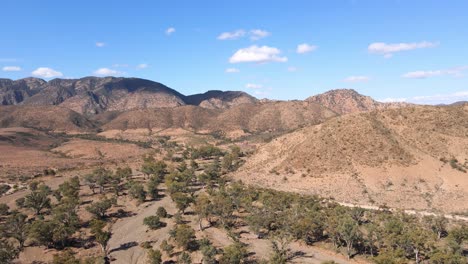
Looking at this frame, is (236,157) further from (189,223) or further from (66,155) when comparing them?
(66,155)

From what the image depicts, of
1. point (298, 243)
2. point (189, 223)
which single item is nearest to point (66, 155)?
point (189, 223)

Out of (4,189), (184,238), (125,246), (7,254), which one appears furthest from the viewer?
(4,189)

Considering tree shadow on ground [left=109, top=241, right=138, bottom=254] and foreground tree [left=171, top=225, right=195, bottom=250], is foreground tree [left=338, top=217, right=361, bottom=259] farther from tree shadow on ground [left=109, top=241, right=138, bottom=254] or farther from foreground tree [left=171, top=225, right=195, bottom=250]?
tree shadow on ground [left=109, top=241, right=138, bottom=254]

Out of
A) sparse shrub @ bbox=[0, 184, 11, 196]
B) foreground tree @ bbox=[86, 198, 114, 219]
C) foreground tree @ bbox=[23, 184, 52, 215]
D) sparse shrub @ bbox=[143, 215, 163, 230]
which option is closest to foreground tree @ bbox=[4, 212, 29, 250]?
foreground tree @ bbox=[23, 184, 52, 215]

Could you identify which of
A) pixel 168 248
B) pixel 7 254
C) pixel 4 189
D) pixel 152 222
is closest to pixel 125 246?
pixel 152 222

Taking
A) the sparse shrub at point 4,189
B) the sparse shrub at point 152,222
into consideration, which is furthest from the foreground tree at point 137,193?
the sparse shrub at point 4,189

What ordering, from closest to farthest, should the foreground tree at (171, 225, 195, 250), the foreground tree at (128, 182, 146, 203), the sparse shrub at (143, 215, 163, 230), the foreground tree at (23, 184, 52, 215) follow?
the foreground tree at (171, 225, 195, 250)
the sparse shrub at (143, 215, 163, 230)
the foreground tree at (23, 184, 52, 215)
the foreground tree at (128, 182, 146, 203)

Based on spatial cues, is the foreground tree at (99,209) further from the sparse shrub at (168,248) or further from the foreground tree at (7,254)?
the sparse shrub at (168,248)

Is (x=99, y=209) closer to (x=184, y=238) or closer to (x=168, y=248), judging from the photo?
(x=168, y=248)

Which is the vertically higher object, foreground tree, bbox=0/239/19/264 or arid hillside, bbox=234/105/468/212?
arid hillside, bbox=234/105/468/212
